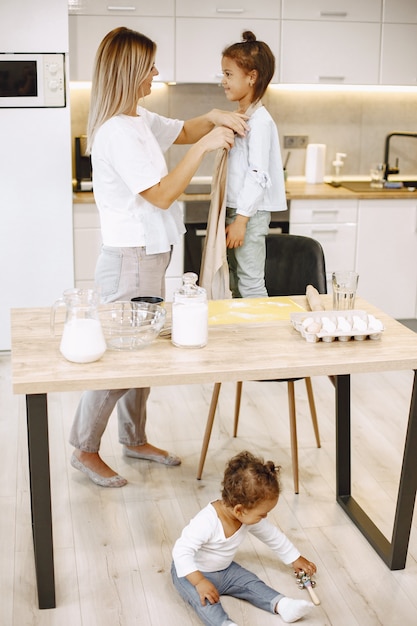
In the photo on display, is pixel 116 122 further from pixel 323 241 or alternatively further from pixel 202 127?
pixel 323 241

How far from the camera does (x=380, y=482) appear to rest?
306cm

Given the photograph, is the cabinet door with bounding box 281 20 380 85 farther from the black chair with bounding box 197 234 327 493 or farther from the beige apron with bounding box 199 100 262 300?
the beige apron with bounding box 199 100 262 300

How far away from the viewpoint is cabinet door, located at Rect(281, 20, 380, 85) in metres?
4.56

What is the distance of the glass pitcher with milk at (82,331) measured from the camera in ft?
6.78

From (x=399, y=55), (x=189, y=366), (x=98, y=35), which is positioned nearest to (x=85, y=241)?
(x=98, y=35)

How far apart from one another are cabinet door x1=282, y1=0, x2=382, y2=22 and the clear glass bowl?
2713mm

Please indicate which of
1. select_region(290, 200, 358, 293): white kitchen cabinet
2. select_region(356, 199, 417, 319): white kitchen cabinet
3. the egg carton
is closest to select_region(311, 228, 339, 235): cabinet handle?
select_region(290, 200, 358, 293): white kitchen cabinet

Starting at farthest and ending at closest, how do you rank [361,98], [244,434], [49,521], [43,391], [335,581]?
[361,98]
[244,434]
[335,581]
[49,521]
[43,391]

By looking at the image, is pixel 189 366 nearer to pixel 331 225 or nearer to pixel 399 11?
pixel 331 225

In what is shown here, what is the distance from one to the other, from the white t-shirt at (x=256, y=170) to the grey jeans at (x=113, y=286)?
13.4 inches

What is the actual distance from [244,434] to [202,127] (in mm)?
1267

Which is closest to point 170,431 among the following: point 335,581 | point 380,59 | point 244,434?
point 244,434

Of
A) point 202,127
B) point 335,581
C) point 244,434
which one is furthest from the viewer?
point 244,434

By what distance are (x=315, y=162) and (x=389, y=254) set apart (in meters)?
0.71
